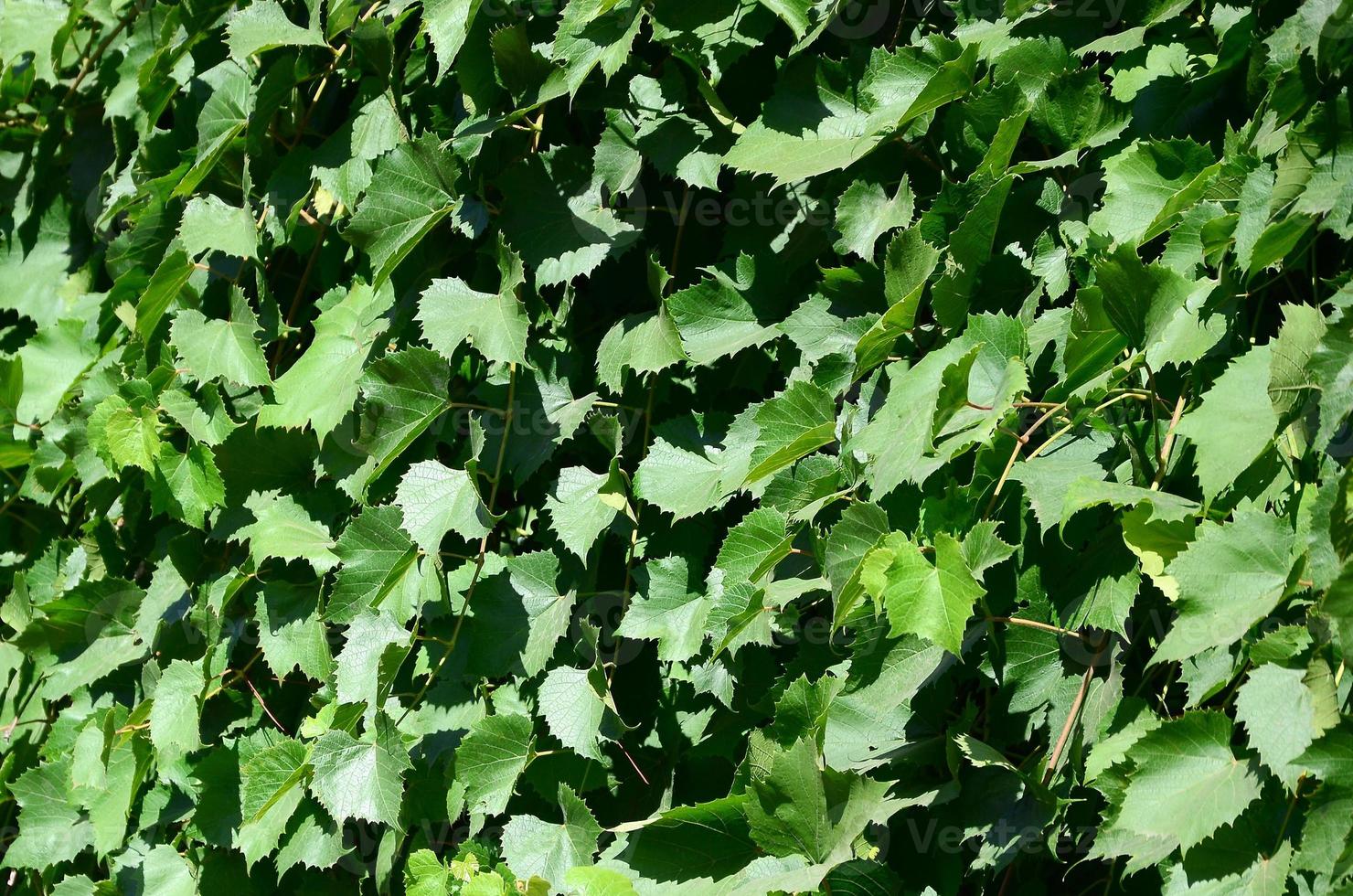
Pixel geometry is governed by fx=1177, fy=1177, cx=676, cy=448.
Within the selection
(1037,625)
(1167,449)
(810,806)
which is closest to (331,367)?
(810,806)

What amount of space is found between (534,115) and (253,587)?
1.11 meters

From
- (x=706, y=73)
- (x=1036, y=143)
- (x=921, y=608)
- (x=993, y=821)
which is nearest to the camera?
(x=921, y=608)

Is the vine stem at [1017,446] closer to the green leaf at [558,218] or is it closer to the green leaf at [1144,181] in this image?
the green leaf at [1144,181]

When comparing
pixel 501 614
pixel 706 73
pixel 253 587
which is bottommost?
pixel 253 587

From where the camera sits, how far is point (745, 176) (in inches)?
73.0

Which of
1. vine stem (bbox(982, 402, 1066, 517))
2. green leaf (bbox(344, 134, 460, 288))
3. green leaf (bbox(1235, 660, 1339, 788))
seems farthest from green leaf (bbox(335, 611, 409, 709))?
green leaf (bbox(1235, 660, 1339, 788))

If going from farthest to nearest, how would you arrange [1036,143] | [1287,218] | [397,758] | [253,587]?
1. [253,587]
2. [397,758]
3. [1036,143]
4. [1287,218]

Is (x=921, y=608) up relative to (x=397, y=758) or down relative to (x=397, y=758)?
up

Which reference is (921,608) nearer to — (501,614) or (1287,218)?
(1287,218)

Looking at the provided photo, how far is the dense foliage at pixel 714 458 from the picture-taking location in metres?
1.26

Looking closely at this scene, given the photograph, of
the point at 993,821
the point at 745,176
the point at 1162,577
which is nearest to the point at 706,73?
the point at 745,176

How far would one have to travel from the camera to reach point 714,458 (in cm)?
179

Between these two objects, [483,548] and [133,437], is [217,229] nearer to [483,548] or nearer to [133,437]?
[133,437]

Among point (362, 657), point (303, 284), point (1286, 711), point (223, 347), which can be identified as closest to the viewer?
point (1286, 711)
